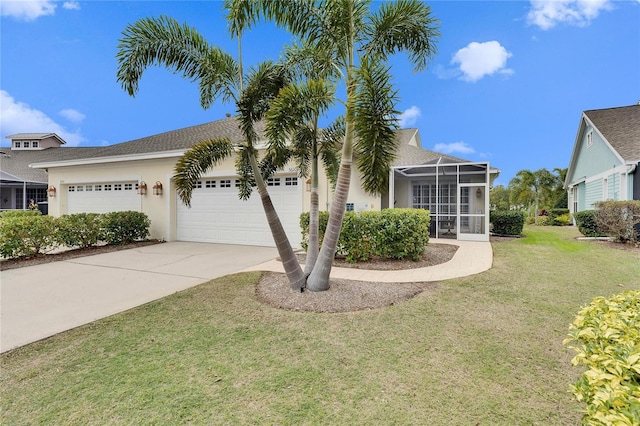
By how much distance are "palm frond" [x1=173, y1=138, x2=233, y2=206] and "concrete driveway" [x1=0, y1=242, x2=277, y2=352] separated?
1985 mm

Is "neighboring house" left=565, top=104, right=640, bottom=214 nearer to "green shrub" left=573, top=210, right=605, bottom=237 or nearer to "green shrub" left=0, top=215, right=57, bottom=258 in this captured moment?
"green shrub" left=573, top=210, right=605, bottom=237

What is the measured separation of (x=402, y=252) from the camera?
7.58 meters

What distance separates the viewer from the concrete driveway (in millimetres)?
4277

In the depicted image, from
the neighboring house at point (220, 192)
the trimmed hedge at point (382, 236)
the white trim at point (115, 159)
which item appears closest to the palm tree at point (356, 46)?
the trimmed hedge at point (382, 236)

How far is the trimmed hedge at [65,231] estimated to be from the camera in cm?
830

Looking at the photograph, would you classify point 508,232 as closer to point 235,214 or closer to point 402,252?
point 402,252

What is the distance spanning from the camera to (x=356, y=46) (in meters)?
4.97

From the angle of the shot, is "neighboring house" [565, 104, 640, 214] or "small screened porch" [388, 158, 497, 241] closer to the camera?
"small screened porch" [388, 158, 497, 241]

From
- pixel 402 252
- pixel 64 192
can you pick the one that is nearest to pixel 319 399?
pixel 402 252

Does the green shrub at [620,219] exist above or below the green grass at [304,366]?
above

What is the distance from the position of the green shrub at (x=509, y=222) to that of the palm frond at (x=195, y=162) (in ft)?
41.8

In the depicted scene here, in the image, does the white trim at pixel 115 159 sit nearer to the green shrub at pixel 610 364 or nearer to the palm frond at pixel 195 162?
the palm frond at pixel 195 162

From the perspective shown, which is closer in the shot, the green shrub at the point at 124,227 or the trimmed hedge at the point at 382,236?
the trimmed hedge at the point at 382,236

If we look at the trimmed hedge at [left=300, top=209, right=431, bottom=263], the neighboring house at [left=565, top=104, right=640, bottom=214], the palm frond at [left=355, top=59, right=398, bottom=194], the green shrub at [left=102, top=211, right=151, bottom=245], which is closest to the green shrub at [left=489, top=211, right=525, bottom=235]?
the neighboring house at [left=565, top=104, right=640, bottom=214]
